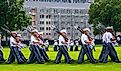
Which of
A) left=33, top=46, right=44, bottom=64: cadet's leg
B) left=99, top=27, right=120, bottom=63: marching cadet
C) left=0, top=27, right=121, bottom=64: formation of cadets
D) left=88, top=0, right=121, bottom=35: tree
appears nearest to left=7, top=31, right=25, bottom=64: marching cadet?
left=0, top=27, right=121, bottom=64: formation of cadets

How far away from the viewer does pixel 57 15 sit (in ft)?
487

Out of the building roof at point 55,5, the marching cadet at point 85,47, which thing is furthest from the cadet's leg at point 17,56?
the building roof at point 55,5

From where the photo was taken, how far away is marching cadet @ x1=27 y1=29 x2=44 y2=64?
27453 millimetres

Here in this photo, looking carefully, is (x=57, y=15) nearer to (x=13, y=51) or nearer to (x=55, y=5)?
(x=55, y=5)

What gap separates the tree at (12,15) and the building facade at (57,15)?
192 feet

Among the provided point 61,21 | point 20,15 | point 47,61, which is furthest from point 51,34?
point 47,61

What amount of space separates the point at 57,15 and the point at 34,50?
121m

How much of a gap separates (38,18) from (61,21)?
737 centimetres

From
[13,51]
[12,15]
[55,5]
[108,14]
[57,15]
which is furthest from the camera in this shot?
[55,5]

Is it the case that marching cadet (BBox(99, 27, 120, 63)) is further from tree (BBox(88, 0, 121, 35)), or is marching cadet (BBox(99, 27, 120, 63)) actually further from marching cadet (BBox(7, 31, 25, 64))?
tree (BBox(88, 0, 121, 35))

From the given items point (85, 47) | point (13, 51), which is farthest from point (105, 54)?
point (13, 51)

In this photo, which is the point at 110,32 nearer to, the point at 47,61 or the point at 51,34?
the point at 47,61

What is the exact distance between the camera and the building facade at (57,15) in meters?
146

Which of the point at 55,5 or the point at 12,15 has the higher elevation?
the point at 55,5
